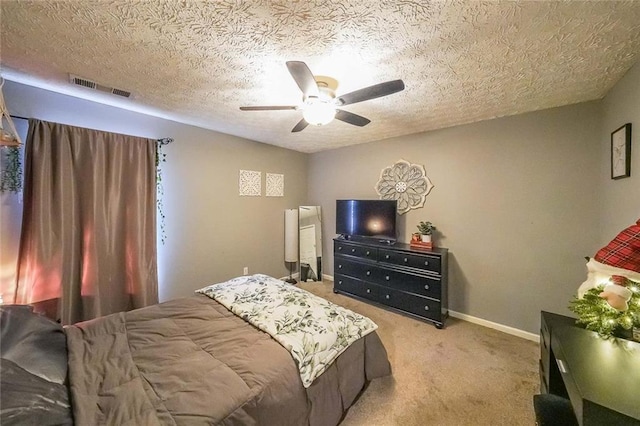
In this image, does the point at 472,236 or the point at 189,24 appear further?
the point at 472,236

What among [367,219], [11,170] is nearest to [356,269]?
[367,219]

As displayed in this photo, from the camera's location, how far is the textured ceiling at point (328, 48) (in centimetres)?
119

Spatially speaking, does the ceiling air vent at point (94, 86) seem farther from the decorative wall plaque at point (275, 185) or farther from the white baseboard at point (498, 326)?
the white baseboard at point (498, 326)

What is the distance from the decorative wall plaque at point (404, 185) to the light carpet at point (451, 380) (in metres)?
1.58

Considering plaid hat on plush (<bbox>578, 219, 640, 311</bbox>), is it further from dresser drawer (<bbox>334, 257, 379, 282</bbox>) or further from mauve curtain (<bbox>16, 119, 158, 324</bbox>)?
mauve curtain (<bbox>16, 119, 158, 324</bbox>)

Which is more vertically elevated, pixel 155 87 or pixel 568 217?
pixel 155 87

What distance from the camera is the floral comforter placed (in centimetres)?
140

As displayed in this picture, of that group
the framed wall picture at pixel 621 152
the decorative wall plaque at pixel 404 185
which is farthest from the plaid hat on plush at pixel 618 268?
the decorative wall plaque at pixel 404 185

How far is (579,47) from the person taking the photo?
145 cm

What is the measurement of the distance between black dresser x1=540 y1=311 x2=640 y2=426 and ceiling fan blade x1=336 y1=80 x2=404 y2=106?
156 centimetres

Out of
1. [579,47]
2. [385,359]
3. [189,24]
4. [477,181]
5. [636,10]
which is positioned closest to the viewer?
[636,10]

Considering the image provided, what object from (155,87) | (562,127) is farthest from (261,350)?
(562,127)

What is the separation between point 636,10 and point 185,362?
9.47 feet

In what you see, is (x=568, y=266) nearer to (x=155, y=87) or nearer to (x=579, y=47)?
(x=579, y=47)
